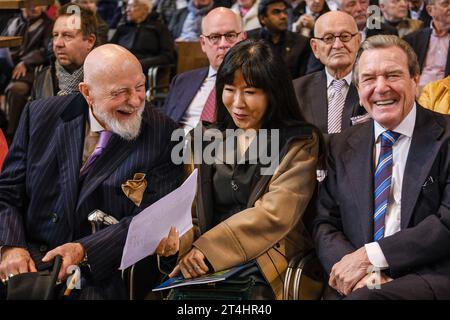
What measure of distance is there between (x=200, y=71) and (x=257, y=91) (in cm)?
189

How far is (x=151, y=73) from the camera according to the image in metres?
6.36

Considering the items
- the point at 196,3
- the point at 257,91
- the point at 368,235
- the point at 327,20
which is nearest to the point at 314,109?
the point at 327,20

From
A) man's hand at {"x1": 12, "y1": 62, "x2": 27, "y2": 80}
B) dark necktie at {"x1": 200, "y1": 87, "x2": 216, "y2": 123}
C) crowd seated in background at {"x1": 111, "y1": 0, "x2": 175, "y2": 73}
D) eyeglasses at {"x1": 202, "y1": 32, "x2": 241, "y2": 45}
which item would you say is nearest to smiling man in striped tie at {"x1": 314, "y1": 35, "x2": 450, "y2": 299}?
dark necktie at {"x1": 200, "y1": 87, "x2": 216, "y2": 123}

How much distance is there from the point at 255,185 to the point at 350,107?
110 cm

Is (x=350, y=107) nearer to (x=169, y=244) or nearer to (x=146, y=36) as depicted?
(x=169, y=244)

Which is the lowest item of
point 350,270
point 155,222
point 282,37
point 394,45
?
point 350,270

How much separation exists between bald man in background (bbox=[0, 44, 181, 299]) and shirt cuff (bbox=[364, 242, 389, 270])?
2.85 feet

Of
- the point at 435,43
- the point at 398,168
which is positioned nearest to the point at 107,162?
the point at 398,168

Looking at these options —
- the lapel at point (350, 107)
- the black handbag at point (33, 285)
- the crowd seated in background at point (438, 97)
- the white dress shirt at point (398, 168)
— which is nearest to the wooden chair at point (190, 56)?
the lapel at point (350, 107)

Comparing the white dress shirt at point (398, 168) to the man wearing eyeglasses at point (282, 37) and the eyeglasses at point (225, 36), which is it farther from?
the man wearing eyeglasses at point (282, 37)

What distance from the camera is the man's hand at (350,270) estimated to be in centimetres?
279

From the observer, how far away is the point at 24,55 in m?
7.27

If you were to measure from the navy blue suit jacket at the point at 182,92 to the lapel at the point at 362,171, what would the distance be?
1935 millimetres
